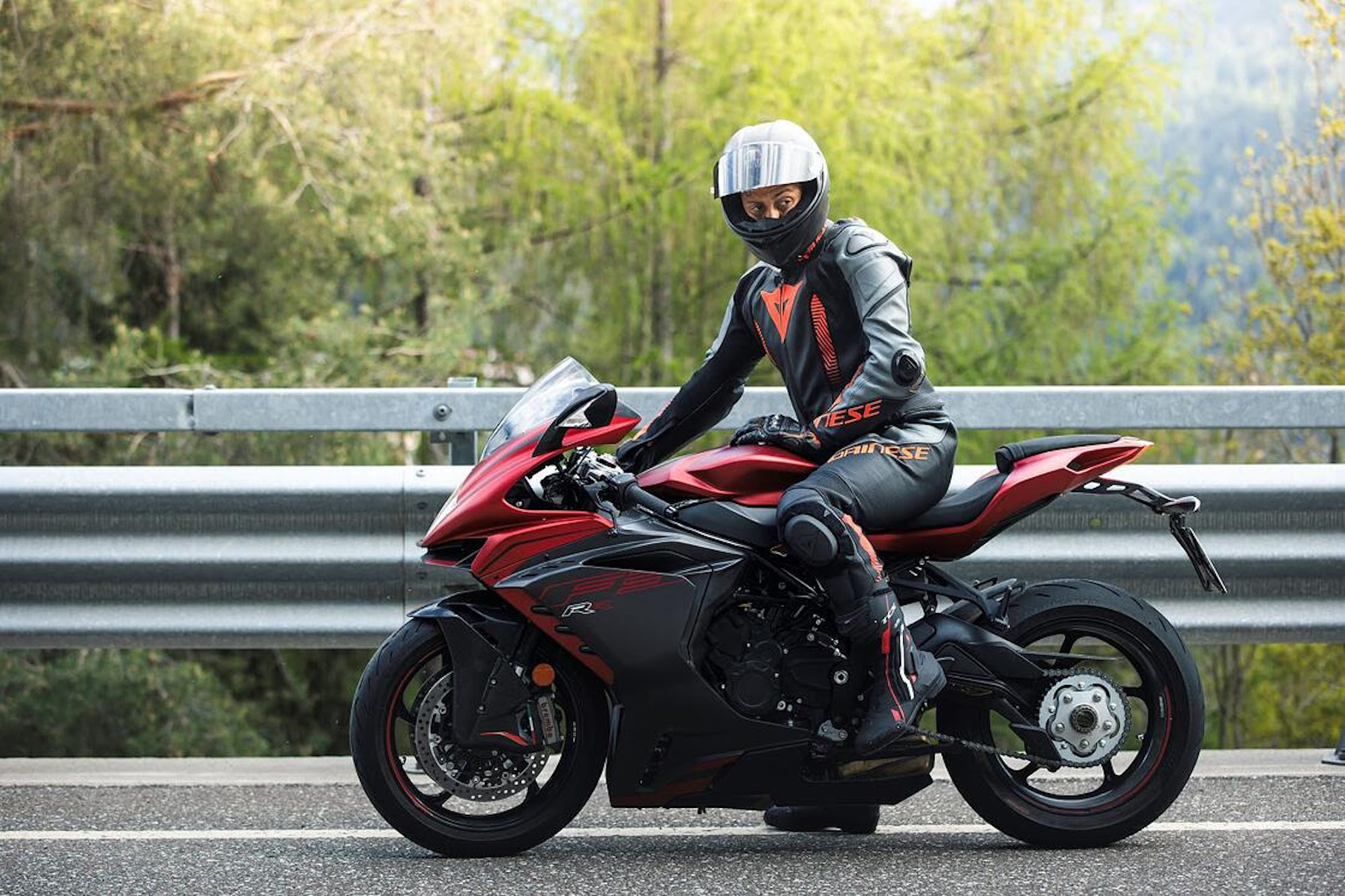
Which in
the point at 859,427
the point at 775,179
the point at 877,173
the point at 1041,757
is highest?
the point at 877,173

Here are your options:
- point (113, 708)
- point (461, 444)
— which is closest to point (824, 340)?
point (461, 444)

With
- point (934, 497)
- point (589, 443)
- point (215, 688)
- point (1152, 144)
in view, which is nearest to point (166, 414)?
point (589, 443)

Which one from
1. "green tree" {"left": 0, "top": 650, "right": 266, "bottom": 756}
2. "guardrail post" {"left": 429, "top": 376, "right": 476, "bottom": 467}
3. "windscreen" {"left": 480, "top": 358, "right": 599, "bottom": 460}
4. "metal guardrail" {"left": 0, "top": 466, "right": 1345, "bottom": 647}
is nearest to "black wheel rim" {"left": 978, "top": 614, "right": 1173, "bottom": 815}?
"metal guardrail" {"left": 0, "top": 466, "right": 1345, "bottom": 647}

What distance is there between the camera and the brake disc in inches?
181

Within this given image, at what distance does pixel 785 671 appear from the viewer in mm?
4645

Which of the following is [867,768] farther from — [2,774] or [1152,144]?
[1152,144]

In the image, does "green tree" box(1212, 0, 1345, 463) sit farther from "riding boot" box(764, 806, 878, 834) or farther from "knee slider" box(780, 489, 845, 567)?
"knee slider" box(780, 489, 845, 567)

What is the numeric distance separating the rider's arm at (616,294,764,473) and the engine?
61 cm

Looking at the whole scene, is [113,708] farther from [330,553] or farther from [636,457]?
[636,457]

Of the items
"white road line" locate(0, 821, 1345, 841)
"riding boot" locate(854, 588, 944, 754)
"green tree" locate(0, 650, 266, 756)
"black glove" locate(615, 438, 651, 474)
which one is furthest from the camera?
"green tree" locate(0, 650, 266, 756)

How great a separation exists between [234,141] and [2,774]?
13175 millimetres

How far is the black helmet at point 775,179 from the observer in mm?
4684

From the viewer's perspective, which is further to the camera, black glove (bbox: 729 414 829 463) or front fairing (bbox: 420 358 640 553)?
black glove (bbox: 729 414 829 463)

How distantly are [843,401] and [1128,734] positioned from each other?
1116 millimetres
